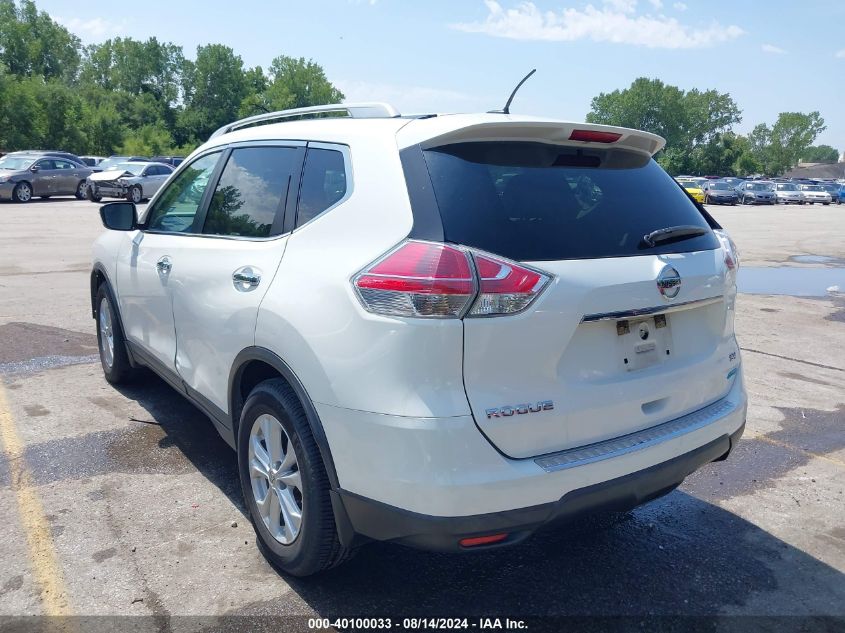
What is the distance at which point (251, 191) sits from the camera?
356 cm

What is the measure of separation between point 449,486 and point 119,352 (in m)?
3.66

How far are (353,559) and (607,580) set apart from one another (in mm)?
1101

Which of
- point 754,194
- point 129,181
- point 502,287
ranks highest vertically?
point 502,287

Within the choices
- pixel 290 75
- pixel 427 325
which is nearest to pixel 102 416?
pixel 427 325

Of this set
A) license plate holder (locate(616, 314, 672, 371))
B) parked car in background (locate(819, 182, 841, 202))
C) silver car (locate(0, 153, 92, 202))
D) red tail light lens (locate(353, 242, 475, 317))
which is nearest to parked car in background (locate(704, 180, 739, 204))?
parked car in background (locate(819, 182, 841, 202))

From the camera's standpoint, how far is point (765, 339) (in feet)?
25.5

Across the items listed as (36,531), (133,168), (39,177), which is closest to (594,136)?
(36,531)

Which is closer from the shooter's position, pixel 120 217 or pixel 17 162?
pixel 120 217

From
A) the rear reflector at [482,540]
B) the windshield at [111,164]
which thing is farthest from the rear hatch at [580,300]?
the windshield at [111,164]

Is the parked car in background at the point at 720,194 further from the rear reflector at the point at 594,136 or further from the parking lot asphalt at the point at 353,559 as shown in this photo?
the rear reflector at the point at 594,136

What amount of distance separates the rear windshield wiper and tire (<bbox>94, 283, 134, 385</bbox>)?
368 centimetres

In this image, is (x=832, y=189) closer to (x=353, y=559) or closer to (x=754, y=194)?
(x=754, y=194)

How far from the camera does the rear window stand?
2543 millimetres

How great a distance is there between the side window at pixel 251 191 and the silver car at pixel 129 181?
24.9m
